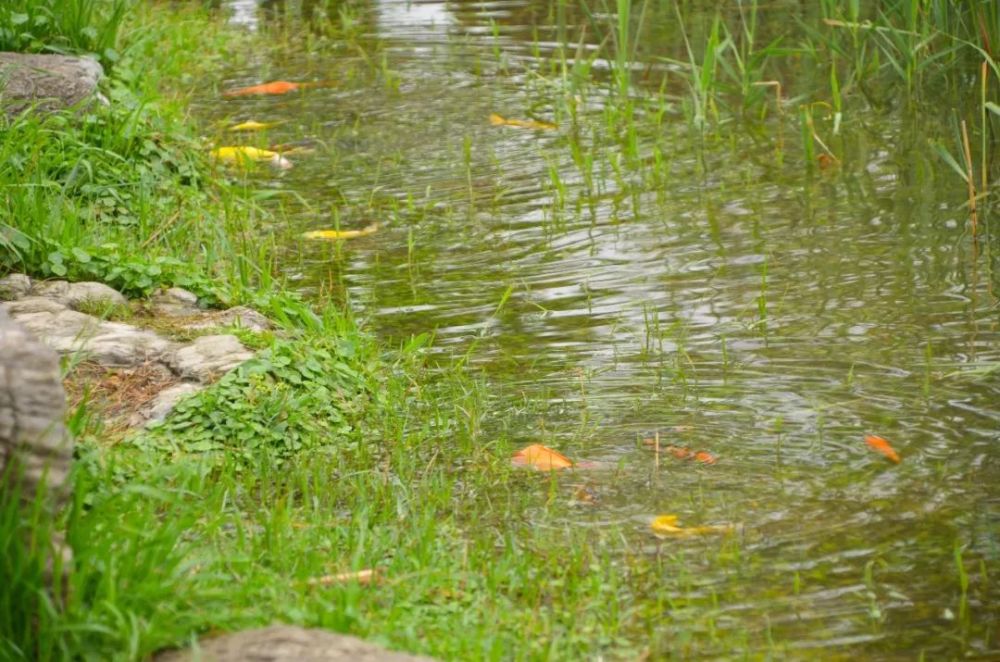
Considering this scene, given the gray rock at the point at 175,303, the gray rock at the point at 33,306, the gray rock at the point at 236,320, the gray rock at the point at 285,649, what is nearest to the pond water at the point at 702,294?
the gray rock at the point at 236,320

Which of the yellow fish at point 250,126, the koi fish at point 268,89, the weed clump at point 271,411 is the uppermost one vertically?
the koi fish at point 268,89

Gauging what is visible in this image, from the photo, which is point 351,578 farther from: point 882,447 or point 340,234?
point 340,234

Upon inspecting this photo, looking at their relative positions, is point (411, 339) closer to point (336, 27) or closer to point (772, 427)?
point (772, 427)

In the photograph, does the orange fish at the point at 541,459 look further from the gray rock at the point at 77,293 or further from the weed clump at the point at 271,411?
the gray rock at the point at 77,293

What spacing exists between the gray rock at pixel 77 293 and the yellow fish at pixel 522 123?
2983 millimetres

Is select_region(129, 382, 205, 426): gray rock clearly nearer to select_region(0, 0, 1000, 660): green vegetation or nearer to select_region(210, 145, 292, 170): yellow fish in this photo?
select_region(0, 0, 1000, 660): green vegetation

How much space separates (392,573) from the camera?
343 centimetres

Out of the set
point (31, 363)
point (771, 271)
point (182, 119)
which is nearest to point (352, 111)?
point (182, 119)

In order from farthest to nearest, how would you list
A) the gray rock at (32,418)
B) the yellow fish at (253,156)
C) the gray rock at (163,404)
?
the yellow fish at (253,156) < the gray rock at (163,404) < the gray rock at (32,418)

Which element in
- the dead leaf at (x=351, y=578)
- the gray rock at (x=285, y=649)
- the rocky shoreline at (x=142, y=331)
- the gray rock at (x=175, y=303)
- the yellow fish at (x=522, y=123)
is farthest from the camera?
the yellow fish at (x=522, y=123)

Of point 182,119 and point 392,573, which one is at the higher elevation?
point 182,119

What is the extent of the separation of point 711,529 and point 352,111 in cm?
458

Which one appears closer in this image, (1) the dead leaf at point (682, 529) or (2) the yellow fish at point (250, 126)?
(1) the dead leaf at point (682, 529)

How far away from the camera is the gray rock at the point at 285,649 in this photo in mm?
2805
